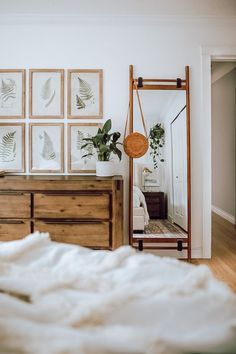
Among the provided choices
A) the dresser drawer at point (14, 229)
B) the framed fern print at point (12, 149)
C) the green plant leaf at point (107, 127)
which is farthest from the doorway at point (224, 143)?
the dresser drawer at point (14, 229)

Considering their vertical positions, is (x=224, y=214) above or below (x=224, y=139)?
below

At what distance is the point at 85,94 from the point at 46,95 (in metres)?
0.42

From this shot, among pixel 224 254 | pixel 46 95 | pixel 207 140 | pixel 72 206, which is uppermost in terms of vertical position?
pixel 46 95

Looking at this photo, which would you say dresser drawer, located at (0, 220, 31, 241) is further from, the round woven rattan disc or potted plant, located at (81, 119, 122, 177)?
the round woven rattan disc

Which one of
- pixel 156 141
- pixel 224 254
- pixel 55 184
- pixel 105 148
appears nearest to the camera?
pixel 55 184

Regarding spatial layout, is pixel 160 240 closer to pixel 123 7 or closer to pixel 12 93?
pixel 12 93

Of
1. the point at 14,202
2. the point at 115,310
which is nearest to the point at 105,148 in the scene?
the point at 14,202

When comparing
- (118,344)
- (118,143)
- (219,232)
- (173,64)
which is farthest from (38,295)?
(219,232)

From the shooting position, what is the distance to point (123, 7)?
11.1 feet

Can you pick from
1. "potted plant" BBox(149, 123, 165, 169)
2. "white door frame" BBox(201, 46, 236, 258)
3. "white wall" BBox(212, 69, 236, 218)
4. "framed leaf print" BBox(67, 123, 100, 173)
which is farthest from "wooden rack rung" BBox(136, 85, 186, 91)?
"white wall" BBox(212, 69, 236, 218)

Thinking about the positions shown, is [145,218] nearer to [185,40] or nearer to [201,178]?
[201,178]

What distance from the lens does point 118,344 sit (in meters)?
0.80

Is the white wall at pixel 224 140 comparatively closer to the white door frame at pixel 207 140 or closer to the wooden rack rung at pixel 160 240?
the white door frame at pixel 207 140

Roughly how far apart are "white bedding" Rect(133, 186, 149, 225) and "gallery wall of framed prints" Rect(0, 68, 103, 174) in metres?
0.50
